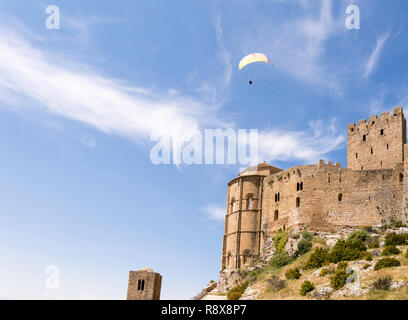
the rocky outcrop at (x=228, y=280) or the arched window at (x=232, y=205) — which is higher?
the arched window at (x=232, y=205)

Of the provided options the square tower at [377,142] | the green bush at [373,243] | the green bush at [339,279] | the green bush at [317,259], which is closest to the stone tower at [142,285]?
the green bush at [317,259]

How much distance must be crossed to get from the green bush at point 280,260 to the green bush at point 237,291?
3.45 meters

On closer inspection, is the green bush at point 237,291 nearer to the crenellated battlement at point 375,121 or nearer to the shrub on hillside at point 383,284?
the shrub on hillside at point 383,284

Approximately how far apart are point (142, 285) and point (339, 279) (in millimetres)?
23660

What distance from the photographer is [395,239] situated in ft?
124

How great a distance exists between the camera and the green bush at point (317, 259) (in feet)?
127

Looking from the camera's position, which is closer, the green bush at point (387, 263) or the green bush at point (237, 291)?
the green bush at point (387, 263)

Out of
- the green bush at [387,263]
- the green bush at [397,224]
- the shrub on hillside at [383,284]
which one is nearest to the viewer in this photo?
the shrub on hillside at [383,284]

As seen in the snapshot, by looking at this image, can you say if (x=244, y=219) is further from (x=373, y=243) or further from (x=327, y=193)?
(x=373, y=243)

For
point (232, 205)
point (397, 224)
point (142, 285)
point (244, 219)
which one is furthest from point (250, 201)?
point (397, 224)

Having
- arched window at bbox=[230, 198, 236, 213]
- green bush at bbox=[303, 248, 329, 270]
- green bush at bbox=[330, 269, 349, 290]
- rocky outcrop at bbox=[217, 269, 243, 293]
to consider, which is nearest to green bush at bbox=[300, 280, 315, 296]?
green bush at bbox=[330, 269, 349, 290]
